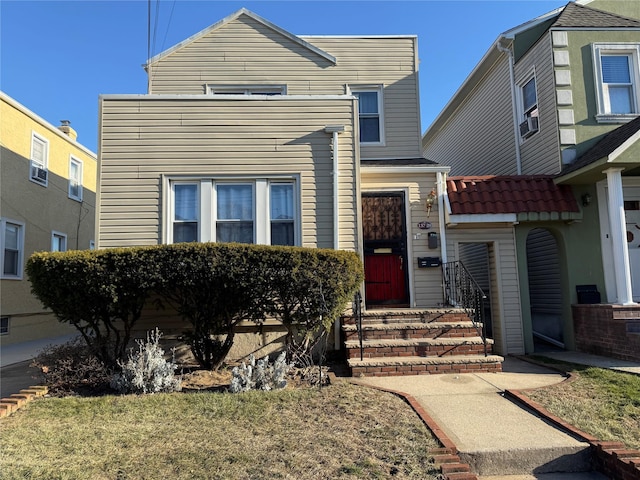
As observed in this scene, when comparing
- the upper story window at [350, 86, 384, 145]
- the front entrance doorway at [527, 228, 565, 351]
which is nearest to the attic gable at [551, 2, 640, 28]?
the upper story window at [350, 86, 384, 145]

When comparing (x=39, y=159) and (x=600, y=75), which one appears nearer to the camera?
(x=600, y=75)

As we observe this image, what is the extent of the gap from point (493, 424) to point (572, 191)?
6423 mm

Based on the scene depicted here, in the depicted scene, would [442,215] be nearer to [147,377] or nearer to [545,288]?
[545,288]

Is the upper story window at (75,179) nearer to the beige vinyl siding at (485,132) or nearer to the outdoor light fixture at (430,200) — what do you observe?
the outdoor light fixture at (430,200)

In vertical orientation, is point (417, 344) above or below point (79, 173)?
below

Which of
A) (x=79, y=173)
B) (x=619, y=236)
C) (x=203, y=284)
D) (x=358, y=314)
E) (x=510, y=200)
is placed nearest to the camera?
(x=203, y=284)

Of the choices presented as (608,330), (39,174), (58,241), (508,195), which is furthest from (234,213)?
(58,241)

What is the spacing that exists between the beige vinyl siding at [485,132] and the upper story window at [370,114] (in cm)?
355

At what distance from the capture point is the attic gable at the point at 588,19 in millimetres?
9773

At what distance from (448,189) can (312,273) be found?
164 inches

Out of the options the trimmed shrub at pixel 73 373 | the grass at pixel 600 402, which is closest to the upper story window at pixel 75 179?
the trimmed shrub at pixel 73 373

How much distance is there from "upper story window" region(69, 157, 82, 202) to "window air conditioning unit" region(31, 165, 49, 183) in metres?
1.53

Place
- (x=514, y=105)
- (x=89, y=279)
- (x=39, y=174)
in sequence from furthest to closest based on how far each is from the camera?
(x=39, y=174), (x=514, y=105), (x=89, y=279)

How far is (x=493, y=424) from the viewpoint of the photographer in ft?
15.1
